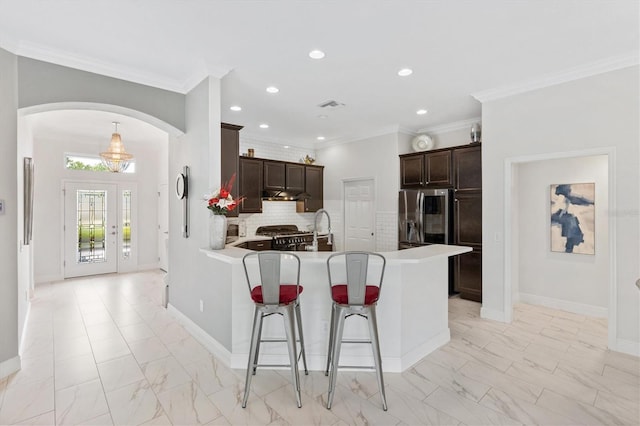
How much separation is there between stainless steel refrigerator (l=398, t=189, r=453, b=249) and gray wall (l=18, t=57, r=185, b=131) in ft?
12.0

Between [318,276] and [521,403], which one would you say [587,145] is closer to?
[521,403]

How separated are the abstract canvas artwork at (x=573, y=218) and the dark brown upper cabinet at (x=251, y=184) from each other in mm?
4688

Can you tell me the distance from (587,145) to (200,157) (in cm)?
409

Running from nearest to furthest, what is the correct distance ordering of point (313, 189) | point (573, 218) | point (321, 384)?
1. point (321, 384)
2. point (573, 218)
3. point (313, 189)

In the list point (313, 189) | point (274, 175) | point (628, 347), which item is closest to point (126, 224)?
point (274, 175)

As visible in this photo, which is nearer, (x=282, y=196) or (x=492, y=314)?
(x=492, y=314)

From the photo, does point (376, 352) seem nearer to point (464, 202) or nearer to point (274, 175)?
point (464, 202)

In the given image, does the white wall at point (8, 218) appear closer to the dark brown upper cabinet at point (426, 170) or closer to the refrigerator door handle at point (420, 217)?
the refrigerator door handle at point (420, 217)

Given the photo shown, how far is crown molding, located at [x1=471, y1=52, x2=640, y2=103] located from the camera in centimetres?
314

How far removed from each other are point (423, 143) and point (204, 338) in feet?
15.1

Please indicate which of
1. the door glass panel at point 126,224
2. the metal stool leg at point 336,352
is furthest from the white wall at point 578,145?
the door glass panel at point 126,224

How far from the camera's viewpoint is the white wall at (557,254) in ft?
13.7

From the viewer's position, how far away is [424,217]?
5.27 meters

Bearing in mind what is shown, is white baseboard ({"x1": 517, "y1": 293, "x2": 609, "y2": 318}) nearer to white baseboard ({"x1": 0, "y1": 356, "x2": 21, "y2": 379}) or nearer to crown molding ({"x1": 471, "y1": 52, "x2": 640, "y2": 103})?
crown molding ({"x1": 471, "y1": 52, "x2": 640, "y2": 103})
